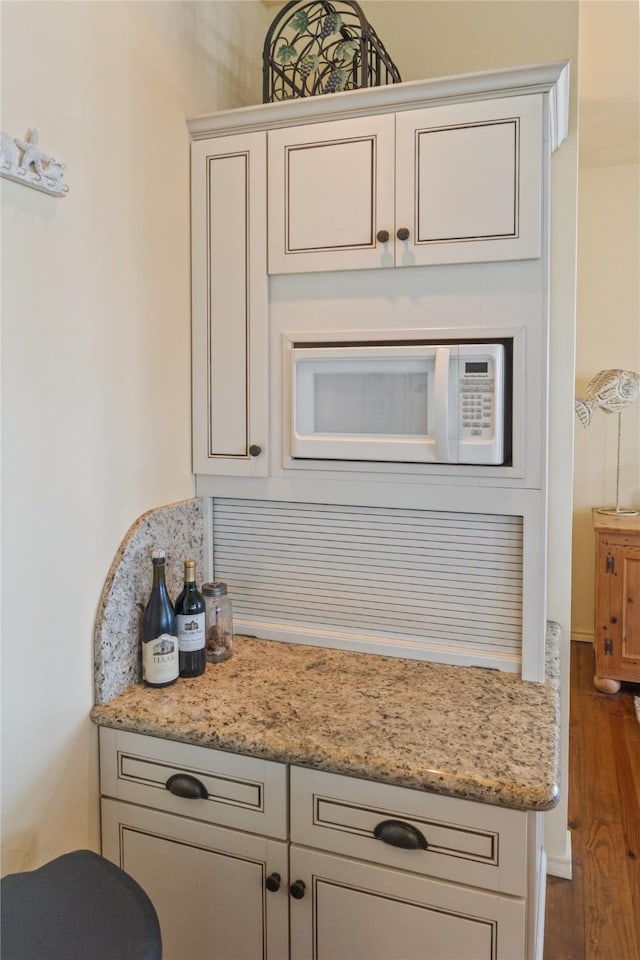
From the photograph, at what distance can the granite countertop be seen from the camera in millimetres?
1228

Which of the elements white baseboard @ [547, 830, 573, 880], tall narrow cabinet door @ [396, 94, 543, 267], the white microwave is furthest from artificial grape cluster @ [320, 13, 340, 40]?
white baseboard @ [547, 830, 573, 880]

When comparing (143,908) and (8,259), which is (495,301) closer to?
(8,259)

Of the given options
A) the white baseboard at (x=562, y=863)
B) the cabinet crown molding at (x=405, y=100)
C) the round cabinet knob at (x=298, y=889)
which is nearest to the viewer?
the round cabinet knob at (x=298, y=889)

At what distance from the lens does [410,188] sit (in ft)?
5.13

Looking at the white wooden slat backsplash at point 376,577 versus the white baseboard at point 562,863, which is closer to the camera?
the white wooden slat backsplash at point 376,577

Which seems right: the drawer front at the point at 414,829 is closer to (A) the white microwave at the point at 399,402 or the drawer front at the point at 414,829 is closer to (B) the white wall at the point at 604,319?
(A) the white microwave at the point at 399,402

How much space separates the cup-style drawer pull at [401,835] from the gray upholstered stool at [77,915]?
1.47ft

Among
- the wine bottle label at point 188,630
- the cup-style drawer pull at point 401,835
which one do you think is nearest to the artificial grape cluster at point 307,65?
the wine bottle label at point 188,630

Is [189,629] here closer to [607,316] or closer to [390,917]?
[390,917]

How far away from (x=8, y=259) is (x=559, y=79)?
1.25 m

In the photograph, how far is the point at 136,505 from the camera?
1613 mm

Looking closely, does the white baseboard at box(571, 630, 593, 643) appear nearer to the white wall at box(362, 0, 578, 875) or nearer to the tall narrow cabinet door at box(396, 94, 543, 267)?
the white wall at box(362, 0, 578, 875)

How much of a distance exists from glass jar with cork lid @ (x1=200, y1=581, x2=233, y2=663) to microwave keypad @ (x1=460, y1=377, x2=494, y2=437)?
0.77m

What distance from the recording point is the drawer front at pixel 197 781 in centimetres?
135
